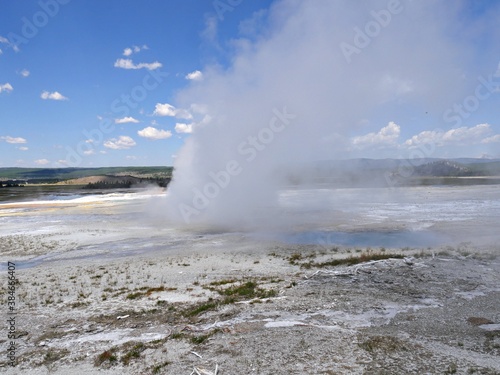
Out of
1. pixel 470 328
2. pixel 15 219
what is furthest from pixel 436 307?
pixel 15 219

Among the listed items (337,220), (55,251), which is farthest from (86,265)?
(337,220)

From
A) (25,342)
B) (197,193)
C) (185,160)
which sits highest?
(185,160)

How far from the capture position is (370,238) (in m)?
19.6

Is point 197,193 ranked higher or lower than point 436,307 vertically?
higher

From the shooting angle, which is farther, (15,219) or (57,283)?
(15,219)

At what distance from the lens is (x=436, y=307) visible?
9.28m

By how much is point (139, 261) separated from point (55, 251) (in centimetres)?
598

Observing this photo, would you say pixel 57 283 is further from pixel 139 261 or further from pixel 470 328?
pixel 470 328

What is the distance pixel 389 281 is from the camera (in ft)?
37.7

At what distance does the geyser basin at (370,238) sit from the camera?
712 inches

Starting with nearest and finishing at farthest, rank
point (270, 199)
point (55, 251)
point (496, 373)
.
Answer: point (496, 373), point (55, 251), point (270, 199)

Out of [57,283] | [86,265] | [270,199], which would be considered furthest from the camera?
[270,199]

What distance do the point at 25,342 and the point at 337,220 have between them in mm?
21069

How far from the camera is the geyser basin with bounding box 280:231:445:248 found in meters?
18.1
